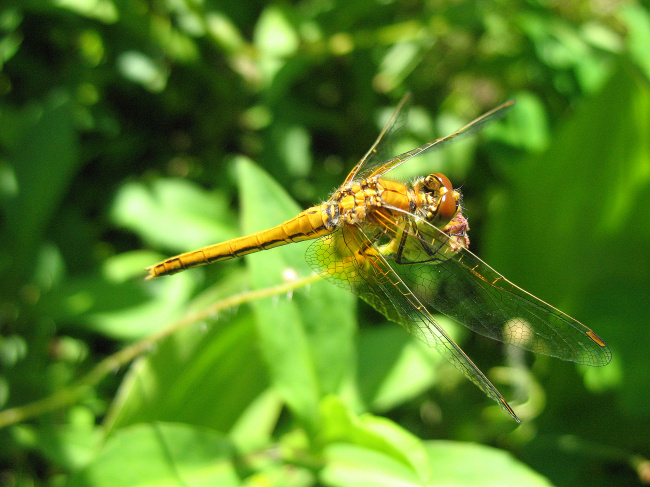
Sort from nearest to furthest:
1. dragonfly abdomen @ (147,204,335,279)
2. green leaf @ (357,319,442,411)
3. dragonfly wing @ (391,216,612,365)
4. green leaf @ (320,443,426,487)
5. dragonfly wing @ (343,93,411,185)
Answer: dragonfly wing @ (391,216,612,365)
green leaf @ (320,443,426,487)
dragonfly abdomen @ (147,204,335,279)
dragonfly wing @ (343,93,411,185)
green leaf @ (357,319,442,411)

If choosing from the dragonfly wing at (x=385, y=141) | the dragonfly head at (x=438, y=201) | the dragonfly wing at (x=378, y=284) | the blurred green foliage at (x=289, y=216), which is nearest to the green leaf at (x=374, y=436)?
the blurred green foliage at (x=289, y=216)

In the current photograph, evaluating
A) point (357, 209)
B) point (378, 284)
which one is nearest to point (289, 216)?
point (357, 209)

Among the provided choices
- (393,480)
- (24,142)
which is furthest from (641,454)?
(24,142)

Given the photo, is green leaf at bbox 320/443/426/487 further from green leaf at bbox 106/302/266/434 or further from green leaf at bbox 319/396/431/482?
green leaf at bbox 106/302/266/434

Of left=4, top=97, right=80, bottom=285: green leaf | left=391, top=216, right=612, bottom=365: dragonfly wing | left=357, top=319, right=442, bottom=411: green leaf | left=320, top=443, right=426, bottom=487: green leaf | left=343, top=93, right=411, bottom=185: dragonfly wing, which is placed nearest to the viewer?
left=391, top=216, right=612, bottom=365: dragonfly wing

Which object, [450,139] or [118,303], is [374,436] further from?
[118,303]

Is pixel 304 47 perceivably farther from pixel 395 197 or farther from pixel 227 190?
pixel 395 197

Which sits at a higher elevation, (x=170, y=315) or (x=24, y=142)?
(x=24, y=142)

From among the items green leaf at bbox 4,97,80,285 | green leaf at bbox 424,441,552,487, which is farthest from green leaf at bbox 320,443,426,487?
green leaf at bbox 4,97,80,285
